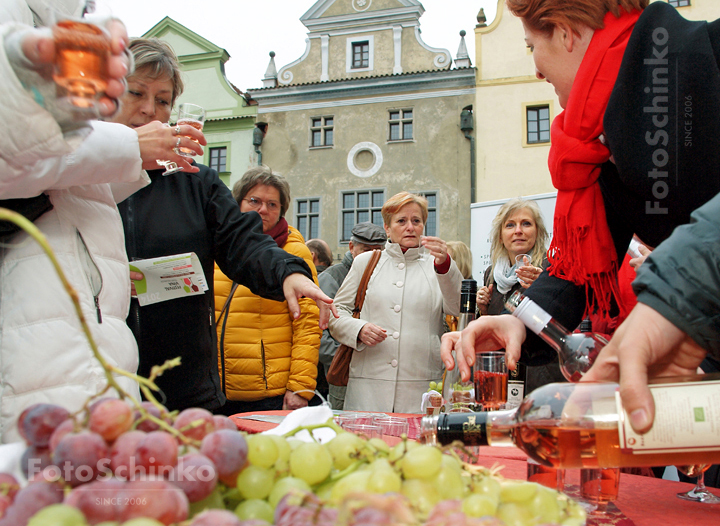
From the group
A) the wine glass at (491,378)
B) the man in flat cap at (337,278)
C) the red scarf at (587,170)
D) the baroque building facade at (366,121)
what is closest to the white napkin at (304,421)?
the wine glass at (491,378)

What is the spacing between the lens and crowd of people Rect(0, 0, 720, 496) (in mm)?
811

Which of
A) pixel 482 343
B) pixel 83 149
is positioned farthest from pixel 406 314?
pixel 83 149

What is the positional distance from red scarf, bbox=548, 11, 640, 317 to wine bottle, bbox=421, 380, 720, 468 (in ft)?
2.66

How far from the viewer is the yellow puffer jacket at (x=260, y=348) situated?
281 cm

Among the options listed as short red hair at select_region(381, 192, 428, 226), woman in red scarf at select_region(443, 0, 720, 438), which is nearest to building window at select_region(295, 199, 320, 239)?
short red hair at select_region(381, 192, 428, 226)

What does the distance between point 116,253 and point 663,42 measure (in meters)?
1.39

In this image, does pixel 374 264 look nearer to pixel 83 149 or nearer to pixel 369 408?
pixel 369 408

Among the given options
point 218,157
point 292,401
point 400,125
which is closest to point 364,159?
point 400,125

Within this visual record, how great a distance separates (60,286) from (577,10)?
4.82ft

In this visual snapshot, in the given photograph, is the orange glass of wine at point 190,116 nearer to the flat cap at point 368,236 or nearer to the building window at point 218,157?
the flat cap at point 368,236

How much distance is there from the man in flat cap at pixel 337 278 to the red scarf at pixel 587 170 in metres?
2.45

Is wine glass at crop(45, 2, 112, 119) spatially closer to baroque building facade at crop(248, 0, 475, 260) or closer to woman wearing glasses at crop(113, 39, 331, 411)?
woman wearing glasses at crop(113, 39, 331, 411)

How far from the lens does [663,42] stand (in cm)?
126

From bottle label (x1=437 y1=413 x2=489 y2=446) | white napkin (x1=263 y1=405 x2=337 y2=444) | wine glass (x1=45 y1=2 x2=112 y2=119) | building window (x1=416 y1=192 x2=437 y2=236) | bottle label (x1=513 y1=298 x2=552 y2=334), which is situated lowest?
bottle label (x1=437 y1=413 x2=489 y2=446)
